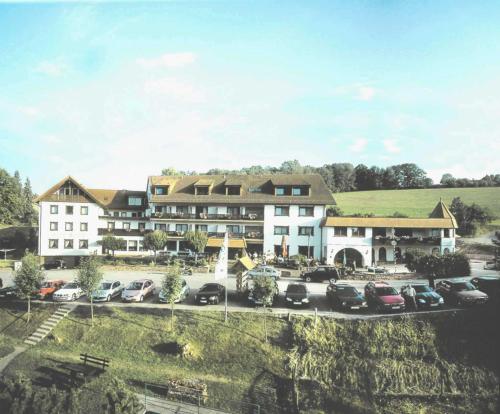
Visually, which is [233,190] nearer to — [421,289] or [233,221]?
[233,221]

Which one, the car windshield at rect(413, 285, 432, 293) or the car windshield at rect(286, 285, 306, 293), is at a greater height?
the car windshield at rect(413, 285, 432, 293)

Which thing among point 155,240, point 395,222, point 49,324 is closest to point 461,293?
point 395,222

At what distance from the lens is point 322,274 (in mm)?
34531

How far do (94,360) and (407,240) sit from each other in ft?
113

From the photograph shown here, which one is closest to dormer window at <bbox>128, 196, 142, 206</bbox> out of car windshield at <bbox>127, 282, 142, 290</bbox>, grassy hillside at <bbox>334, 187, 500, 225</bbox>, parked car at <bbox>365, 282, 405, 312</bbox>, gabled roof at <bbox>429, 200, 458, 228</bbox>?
car windshield at <bbox>127, 282, 142, 290</bbox>

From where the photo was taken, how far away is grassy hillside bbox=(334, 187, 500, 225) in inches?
2862

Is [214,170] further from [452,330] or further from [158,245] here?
[452,330]

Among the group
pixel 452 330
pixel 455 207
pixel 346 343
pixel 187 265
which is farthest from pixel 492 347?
pixel 455 207

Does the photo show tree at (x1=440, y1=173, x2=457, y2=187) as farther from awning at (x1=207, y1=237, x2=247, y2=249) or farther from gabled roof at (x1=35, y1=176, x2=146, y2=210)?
gabled roof at (x1=35, y1=176, x2=146, y2=210)

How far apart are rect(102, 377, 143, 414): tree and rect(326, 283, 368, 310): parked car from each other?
Answer: 14.1 meters

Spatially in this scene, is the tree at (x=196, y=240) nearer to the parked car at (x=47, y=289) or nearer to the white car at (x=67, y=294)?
the parked car at (x=47, y=289)

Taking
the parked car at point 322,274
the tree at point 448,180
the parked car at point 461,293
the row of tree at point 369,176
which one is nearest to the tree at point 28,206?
the row of tree at point 369,176

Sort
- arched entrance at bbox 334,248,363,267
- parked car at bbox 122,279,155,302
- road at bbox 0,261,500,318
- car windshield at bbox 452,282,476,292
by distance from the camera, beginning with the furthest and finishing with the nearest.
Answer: arched entrance at bbox 334,248,363,267 → parked car at bbox 122,279,155,302 → road at bbox 0,261,500,318 → car windshield at bbox 452,282,476,292

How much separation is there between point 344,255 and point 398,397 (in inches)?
931
